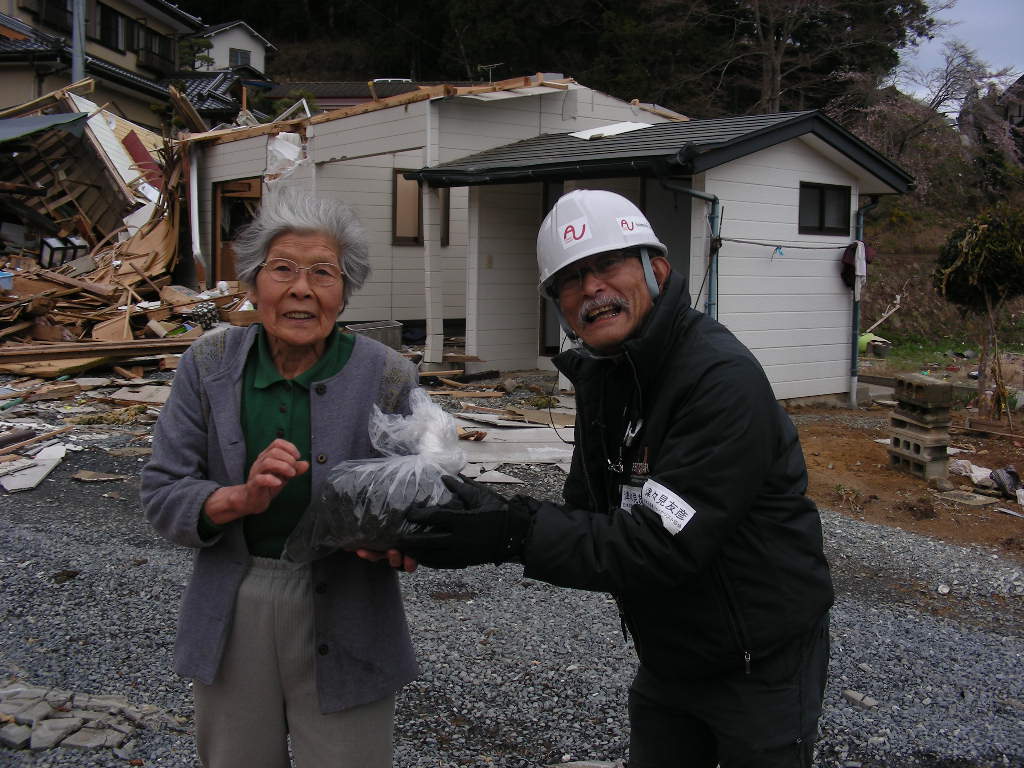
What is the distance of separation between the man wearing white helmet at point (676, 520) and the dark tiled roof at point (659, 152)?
8007 millimetres

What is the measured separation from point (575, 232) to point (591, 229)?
0.13 ft

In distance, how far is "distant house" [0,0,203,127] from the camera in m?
27.1

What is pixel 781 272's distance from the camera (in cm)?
1138

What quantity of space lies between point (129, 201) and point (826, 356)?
51.5ft

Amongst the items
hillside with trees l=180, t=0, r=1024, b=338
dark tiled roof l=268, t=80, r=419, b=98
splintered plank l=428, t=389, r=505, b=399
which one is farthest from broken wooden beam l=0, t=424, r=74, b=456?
dark tiled roof l=268, t=80, r=419, b=98

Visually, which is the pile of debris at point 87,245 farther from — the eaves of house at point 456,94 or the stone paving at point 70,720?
the stone paving at point 70,720

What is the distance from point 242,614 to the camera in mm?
2053

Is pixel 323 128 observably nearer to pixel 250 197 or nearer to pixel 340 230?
pixel 250 197

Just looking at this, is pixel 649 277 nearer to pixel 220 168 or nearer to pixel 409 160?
pixel 409 160

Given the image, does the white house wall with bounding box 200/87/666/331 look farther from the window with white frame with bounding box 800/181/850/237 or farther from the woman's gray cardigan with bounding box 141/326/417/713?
the woman's gray cardigan with bounding box 141/326/417/713

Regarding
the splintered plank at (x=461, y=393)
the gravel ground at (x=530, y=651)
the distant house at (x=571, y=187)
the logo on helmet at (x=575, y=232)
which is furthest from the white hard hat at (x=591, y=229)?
the splintered plank at (x=461, y=393)

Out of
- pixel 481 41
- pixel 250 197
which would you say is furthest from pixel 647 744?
pixel 481 41

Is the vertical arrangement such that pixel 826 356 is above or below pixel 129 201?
below

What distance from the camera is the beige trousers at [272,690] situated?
205cm
